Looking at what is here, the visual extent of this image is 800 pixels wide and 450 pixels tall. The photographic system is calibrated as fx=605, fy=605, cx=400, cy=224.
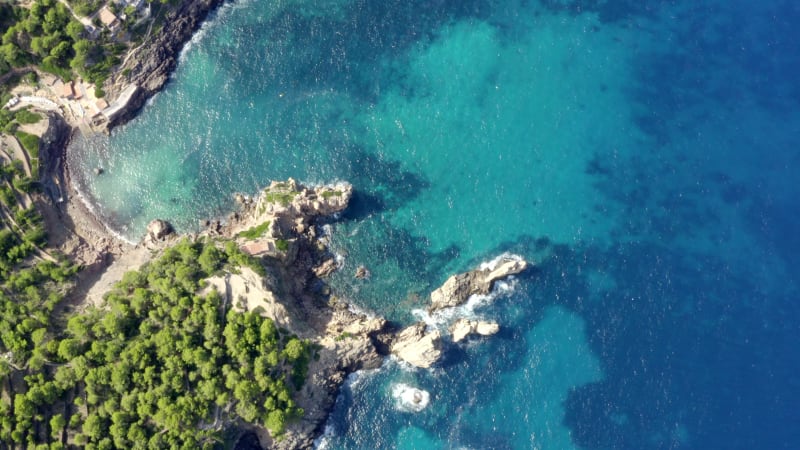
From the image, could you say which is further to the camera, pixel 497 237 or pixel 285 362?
pixel 497 237

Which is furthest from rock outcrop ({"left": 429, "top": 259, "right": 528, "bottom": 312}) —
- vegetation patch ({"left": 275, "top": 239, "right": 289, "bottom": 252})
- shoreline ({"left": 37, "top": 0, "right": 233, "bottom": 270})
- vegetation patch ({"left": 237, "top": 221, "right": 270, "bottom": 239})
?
shoreline ({"left": 37, "top": 0, "right": 233, "bottom": 270})

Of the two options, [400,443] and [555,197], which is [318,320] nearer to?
[400,443]

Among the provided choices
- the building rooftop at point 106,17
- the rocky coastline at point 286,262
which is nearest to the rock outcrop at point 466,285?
the rocky coastline at point 286,262

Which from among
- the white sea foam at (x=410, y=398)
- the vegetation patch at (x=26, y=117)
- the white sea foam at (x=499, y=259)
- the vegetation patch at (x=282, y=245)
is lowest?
the white sea foam at (x=410, y=398)

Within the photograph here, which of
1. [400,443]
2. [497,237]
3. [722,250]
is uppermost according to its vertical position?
[497,237]

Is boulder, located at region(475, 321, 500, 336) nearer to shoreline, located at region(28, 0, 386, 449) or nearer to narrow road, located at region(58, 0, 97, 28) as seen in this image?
shoreline, located at region(28, 0, 386, 449)

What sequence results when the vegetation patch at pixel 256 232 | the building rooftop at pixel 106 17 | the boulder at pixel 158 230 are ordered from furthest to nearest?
the building rooftop at pixel 106 17
the boulder at pixel 158 230
the vegetation patch at pixel 256 232

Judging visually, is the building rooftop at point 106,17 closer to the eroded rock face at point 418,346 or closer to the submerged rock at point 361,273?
the submerged rock at point 361,273

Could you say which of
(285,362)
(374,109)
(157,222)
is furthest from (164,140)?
(285,362)
